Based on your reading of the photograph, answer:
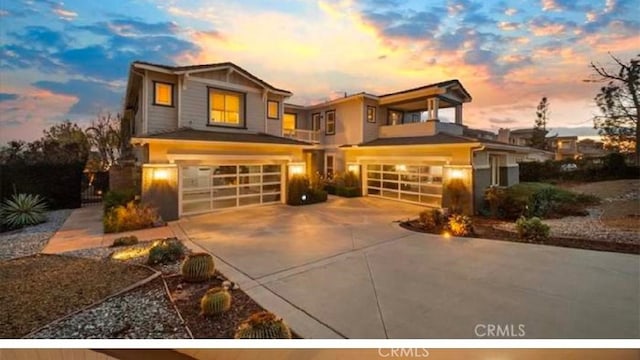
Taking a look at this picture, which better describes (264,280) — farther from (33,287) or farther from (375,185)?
(375,185)

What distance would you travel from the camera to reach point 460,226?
11.0 ft

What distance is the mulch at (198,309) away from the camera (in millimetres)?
1320

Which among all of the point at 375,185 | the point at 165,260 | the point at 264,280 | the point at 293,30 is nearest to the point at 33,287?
the point at 165,260

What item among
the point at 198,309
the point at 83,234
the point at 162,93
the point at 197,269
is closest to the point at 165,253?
the point at 197,269

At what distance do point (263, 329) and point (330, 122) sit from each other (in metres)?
7.98

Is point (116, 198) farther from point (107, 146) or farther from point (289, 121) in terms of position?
point (289, 121)

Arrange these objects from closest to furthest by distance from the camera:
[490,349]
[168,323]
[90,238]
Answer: [490,349], [168,323], [90,238]

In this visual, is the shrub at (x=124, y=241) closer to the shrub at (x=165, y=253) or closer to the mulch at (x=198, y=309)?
the shrub at (x=165, y=253)

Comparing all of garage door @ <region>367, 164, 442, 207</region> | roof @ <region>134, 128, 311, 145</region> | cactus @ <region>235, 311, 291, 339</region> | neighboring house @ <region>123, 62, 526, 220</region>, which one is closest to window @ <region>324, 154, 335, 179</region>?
neighboring house @ <region>123, 62, 526, 220</region>

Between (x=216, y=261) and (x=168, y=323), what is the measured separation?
46.4 inches

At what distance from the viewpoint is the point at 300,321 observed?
1.45 meters

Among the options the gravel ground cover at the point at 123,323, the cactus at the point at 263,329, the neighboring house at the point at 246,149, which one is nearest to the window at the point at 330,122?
the neighboring house at the point at 246,149

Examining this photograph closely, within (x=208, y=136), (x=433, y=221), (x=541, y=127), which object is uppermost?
(x=208, y=136)

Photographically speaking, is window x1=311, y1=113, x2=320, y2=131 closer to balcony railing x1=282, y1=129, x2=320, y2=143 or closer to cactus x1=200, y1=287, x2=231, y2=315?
A: balcony railing x1=282, y1=129, x2=320, y2=143
